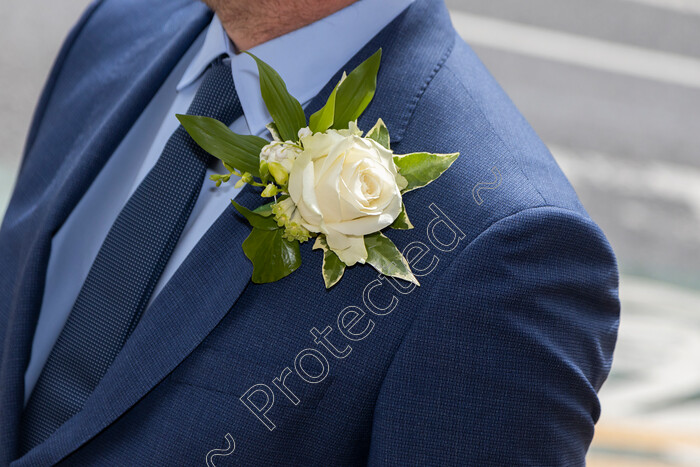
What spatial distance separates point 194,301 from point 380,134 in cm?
43

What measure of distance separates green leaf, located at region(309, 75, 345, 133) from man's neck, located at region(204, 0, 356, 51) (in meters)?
0.23

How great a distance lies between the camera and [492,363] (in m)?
1.09

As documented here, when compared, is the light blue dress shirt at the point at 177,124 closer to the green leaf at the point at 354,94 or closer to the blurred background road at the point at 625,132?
the green leaf at the point at 354,94

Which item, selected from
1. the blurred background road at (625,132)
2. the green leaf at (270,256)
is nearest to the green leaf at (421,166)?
the green leaf at (270,256)

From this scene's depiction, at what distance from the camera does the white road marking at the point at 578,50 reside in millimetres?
4508

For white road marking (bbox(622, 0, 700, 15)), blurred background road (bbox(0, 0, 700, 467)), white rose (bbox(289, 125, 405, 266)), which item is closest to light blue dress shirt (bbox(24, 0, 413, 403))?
white rose (bbox(289, 125, 405, 266))

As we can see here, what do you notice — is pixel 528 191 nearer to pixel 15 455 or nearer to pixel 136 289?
pixel 136 289

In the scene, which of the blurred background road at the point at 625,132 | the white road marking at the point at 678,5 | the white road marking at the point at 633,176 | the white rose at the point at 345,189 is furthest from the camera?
the white road marking at the point at 678,5

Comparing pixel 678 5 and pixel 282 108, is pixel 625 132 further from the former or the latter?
pixel 282 108

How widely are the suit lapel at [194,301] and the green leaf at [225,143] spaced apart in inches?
2.9

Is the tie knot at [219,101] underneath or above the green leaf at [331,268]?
above

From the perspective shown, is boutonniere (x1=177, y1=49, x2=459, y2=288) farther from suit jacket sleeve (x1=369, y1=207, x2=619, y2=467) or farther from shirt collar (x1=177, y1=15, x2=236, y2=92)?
shirt collar (x1=177, y1=15, x2=236, y2=92)

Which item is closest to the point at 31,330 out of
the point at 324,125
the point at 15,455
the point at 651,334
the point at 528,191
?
the point at 15,455

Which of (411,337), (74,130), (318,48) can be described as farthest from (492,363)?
(74,130)
